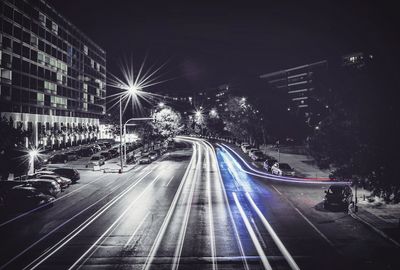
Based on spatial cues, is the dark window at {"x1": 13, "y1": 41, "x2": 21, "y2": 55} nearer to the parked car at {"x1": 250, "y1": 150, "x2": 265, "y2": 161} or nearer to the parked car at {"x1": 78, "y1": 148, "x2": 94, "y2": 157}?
the parked car at {"x1": 78, "y1": 148, "x2": 94, "y2": 157}

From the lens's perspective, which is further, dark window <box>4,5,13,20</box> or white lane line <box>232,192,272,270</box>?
dark window <box>4,5,13,20</box>

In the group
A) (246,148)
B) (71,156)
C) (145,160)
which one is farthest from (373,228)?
(71,156)

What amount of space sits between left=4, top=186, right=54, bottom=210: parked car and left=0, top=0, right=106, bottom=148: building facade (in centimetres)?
2296

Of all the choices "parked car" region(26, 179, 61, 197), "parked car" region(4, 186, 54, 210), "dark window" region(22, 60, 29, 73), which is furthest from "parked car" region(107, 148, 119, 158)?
"parked car" region(4, 186, 54, 210)

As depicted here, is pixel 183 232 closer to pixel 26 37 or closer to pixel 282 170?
pixel 282 170

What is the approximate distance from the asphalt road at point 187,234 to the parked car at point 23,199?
0.73 meters

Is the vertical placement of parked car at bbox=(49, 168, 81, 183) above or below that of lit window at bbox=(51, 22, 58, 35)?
below

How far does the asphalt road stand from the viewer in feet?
42.7

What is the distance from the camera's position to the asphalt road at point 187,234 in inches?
512

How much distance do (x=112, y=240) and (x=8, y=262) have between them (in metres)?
4.26

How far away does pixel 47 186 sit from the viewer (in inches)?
995

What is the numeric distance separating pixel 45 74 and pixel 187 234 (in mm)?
65987

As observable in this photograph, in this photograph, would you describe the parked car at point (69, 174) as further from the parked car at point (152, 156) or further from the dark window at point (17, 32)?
the dark window at point (17, 32)

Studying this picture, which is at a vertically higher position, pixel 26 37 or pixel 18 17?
pixel 18 17
